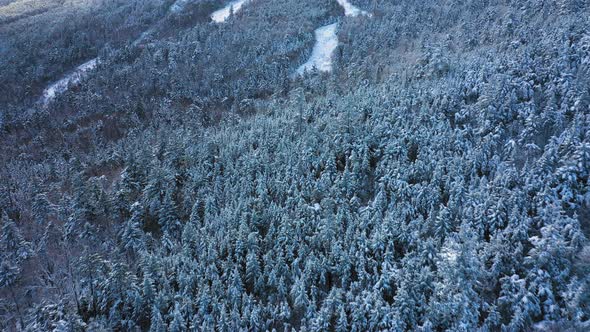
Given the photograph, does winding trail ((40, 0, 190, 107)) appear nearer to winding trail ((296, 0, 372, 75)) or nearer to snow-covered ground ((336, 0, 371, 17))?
winding trail ((296, 0, 372, 75))

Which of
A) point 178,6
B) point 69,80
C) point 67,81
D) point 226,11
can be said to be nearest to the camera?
point 69,80

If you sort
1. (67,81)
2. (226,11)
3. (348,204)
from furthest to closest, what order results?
(226,11)
(67,81)
(348,204)

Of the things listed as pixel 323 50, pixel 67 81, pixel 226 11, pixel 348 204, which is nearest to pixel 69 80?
pixel 67 81

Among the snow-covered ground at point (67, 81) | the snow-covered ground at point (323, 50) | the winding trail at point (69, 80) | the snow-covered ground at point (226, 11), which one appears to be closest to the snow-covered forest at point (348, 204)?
the snow-covered ground at point (323, 50)

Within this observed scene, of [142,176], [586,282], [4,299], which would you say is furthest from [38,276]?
[586,282]

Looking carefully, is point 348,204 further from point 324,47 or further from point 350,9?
point 350,9

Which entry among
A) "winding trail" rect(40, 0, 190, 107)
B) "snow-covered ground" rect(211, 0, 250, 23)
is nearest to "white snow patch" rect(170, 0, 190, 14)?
"snow-covered ground" rect(211, 0, 250, 23)

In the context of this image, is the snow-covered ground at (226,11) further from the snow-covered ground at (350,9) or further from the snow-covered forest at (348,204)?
the snow-covered forest at (348,204)
